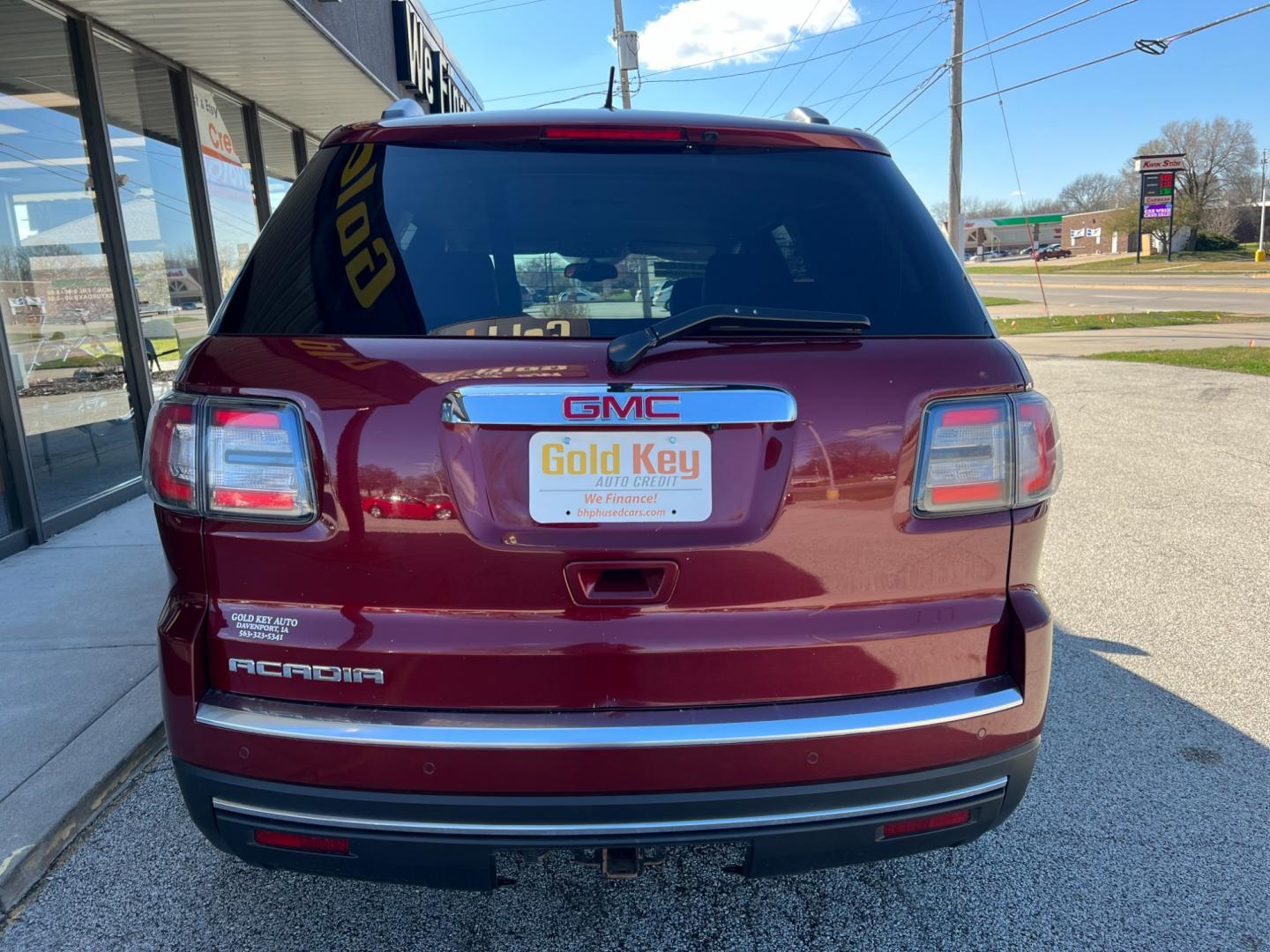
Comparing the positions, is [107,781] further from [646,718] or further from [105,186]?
[105,186]

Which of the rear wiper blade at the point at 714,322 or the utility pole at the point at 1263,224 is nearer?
the rear wiper blade at the point at 714,322

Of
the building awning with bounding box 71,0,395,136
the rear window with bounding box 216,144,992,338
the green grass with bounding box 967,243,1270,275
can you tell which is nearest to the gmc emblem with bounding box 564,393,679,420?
the rear window with bounding box 216,144,992,338

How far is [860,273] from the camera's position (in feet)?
6.42

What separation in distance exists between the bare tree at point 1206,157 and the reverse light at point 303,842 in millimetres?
94839

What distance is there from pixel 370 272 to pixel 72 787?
6.61ft

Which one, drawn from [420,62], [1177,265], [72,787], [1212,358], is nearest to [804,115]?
[72,787]

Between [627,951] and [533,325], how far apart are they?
4.94 ft

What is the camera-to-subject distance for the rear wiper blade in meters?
1.66

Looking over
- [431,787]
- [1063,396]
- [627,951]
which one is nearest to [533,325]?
[431,787]

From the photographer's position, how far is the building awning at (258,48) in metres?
6.14

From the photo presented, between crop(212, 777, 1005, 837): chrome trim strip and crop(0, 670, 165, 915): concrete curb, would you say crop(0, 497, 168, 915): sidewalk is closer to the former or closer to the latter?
crop(0, 670, 165, 915): concrete curb

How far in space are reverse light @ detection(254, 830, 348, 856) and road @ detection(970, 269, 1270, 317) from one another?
2587 cm

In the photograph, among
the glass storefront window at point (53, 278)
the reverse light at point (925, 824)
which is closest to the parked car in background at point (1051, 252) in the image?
the glass storefront window at point (53, 278)

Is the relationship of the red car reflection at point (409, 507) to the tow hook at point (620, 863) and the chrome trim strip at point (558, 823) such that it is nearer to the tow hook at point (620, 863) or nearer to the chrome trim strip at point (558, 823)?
the chrome trim strip at point (558, 823)
